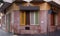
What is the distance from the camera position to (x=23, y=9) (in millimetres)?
27438

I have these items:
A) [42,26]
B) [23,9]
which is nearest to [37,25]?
[42,26]

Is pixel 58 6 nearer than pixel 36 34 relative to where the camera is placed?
No

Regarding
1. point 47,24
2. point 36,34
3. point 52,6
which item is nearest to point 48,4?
point 52,6

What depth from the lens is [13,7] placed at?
28.1 m

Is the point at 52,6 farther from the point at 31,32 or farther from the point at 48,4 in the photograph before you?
the point at 31,32

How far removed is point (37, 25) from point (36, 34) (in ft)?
5.67

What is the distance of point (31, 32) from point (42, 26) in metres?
1.62

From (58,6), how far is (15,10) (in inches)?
226

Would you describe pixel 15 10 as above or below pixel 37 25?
above

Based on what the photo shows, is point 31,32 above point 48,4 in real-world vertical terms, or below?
below

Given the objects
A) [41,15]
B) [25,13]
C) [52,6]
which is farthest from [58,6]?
[25,13]

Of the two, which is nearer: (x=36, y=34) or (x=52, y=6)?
(x=36, y=34)

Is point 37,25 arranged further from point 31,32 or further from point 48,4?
point 48,4

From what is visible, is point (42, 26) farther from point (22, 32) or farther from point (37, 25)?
point (22, 32)
